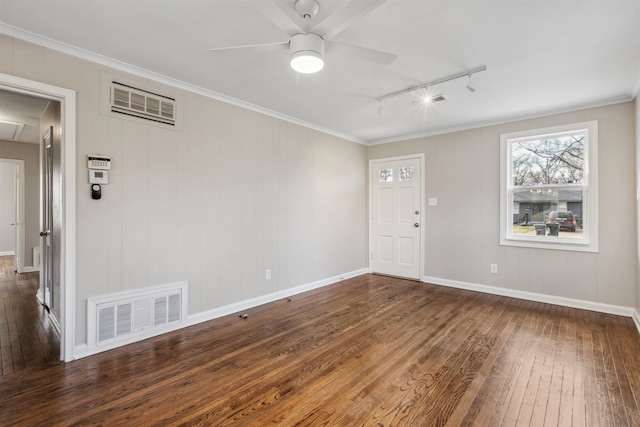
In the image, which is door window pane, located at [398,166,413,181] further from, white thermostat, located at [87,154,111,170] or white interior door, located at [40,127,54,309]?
white interior door, located at [40,127,54,309]

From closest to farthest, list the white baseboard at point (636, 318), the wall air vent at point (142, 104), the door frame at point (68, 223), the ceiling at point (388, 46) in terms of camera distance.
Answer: the ceiling at point (388, 46) → the door frame at point (68, 223) → the wall air vent at point (142, 104) → the white baseboard at point (636, 318)

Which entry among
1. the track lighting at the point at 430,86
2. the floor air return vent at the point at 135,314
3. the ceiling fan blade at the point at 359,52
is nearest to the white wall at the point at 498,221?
the track lighting at the point at 430,86

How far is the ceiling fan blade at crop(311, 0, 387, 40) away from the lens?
1.49 meters

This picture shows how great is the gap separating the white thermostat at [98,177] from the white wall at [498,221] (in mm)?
4395

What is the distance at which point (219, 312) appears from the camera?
11.5ft

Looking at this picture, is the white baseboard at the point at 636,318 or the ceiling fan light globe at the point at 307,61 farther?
the white baseboard at the point at 636,318

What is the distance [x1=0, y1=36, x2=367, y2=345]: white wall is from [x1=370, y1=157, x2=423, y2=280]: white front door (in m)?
0.94

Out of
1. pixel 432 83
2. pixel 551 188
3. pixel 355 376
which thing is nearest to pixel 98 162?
pixel 355 376

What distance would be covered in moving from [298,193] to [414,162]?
2.23 m

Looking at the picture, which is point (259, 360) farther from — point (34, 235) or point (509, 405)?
point (34, 235)

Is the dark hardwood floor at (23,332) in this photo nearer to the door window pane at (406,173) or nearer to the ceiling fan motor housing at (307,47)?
the ceiling fan motor housing at (307,47)

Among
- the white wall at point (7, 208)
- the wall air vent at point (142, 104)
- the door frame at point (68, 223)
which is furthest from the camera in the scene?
the white wall at point (7, 208)

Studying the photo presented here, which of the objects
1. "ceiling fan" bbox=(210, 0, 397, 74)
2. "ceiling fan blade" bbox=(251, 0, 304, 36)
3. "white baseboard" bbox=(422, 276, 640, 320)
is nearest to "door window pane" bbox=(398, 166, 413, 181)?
"white baseboard" bbox=(422, 276, 640, 320)

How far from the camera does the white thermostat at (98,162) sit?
258 cm
